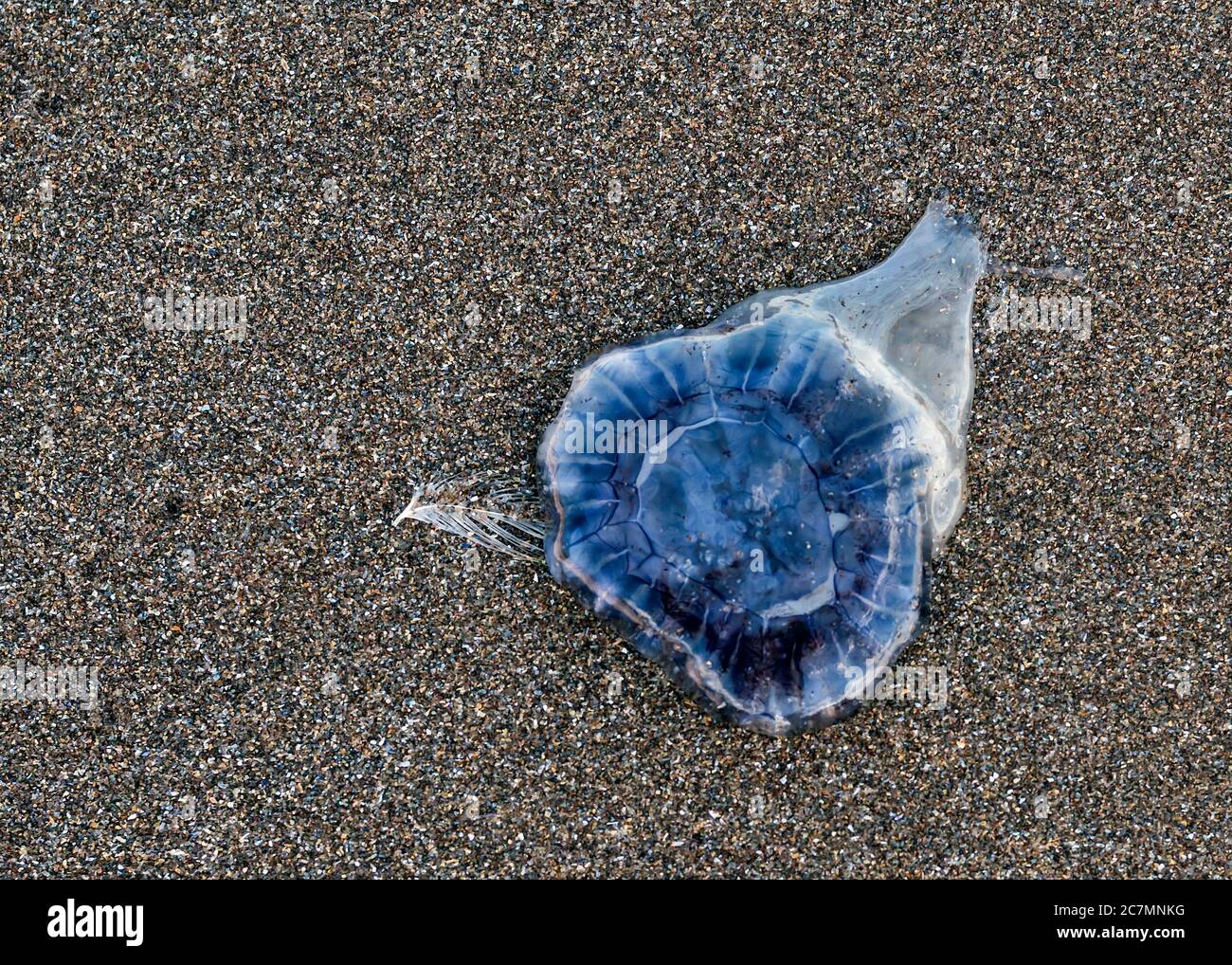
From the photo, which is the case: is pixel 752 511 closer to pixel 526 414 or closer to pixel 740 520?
pixel 740 520

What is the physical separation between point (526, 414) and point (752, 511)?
86cm

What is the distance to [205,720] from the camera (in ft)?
8.92

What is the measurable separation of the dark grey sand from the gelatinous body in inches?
6.9

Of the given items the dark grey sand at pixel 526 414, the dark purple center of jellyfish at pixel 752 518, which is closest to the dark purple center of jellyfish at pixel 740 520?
the dark purple center of jellyfish at pixel 752 518

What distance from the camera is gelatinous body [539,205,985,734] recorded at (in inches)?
101

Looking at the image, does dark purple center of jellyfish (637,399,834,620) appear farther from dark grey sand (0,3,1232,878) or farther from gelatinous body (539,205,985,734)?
dark grey sand (0,3,1232,878)

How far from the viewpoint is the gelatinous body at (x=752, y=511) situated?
2.56 m

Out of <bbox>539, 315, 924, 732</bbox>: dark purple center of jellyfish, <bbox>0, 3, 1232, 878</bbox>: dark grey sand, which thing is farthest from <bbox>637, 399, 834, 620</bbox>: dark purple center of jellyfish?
<bbox>0, 3, 1232, 878</bbox>: dark grey sand

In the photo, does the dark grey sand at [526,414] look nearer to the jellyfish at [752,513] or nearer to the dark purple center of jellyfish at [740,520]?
the jellyfish at [752,513]

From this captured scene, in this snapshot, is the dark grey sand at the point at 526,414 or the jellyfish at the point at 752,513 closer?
the jellyfish at the point at 752,513

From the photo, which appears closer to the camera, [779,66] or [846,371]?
[846,371]
